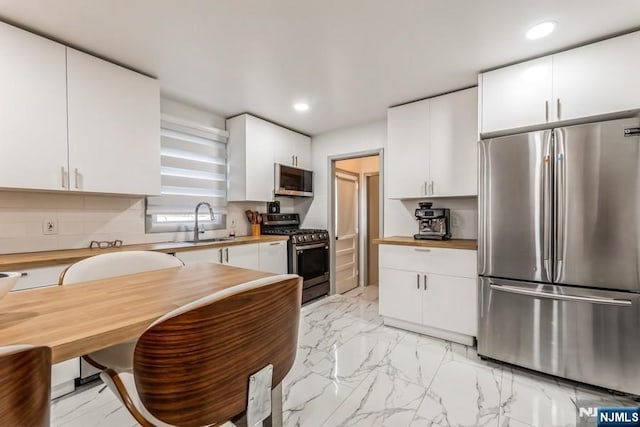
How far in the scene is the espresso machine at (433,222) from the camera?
2.84 meters

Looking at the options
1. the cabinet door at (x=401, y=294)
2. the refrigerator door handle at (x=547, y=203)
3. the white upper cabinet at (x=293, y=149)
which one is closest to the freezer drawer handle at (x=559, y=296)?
the refrigerator door handle at (x=547, y=203)

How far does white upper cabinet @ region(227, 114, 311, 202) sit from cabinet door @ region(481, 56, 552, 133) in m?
2.35

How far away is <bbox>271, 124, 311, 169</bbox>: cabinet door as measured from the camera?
12.4 feet

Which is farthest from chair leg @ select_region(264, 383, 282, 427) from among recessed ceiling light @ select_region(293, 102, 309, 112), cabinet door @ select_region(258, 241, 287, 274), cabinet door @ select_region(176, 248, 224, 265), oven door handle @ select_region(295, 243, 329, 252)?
recessed ceiling light @ select_region(293, 102, 309, 112)

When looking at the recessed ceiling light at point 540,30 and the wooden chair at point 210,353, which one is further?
the recessed ceiling light at point 540,30

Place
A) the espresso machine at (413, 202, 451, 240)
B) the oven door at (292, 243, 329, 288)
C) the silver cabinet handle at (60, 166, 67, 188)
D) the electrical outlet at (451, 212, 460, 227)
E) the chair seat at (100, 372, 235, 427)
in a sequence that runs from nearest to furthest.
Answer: the chair seat at (100, 372, 235, 427)
the silver cabinet handle at (60, 166, 67, 188)
the espresso machine at (413, 202, 451, 240)
the electrical outlet at (451, 212, 460, 227)
the oven door at (292, 243, 329, 288)

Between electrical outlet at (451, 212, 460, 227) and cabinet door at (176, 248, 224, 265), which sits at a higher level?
electrical outlet at (451, 212, 460, 227)

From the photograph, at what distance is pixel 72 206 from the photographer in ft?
7.57

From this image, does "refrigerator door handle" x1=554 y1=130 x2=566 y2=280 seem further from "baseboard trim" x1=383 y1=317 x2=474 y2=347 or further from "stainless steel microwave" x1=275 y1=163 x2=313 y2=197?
"stainless steel microwave" x1=275 y1=163 x2=313 y2=197

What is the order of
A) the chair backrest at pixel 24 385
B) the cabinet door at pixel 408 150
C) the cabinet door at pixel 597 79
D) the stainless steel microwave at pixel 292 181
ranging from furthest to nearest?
the stainless steel microwave at pixel 292 181 < the cabinet door at pixel 408 150 < the cabinet door at pixel 597 79 < the chair backrest at pixel 24 385

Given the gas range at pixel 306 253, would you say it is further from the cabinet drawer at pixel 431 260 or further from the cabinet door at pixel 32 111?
the cabinet door at pixel 32 111

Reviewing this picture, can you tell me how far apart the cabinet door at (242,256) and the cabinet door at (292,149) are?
1.27 meters

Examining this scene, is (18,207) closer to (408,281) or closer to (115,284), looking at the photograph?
(115,284)

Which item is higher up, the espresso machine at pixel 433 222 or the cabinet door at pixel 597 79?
the cabinet door at pixel 597 79
